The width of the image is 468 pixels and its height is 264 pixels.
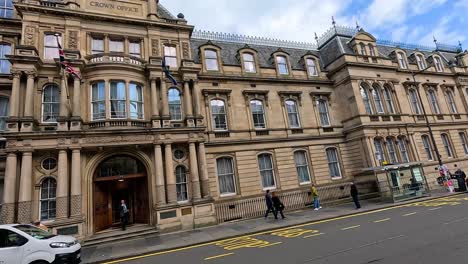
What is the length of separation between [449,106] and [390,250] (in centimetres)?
3145

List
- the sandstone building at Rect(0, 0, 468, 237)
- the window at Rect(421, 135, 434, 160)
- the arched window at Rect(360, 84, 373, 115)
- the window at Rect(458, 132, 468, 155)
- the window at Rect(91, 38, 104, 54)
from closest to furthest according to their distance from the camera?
the sandstone building at Rect(0, 0, 468, 237) < the window at Rect(91, 38, 104, 54) < the arched window at Rect(360, 84, 373, 115) < the window at Rect(421, 135, 434, 160) < the window at Rect(458, 132, 468, 155)

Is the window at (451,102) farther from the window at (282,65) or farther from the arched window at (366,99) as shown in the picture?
the window at (282,65)

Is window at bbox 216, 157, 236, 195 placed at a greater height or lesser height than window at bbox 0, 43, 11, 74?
Answer: lesser

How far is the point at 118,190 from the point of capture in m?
17.5

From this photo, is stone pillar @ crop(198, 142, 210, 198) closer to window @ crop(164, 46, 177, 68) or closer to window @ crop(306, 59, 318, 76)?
window @ crop(164, 46, 177, 68)

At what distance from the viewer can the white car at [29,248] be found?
7.70 meters

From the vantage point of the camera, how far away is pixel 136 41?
62.0ft

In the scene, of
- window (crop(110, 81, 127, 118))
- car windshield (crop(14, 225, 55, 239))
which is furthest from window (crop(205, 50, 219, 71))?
car windshield (crop(14, 225, 55, 239))

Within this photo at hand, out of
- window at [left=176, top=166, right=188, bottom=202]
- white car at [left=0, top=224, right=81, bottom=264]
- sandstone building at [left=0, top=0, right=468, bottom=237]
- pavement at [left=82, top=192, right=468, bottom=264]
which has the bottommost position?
pavement at [left=82, top=192, right=468, bottom=264]

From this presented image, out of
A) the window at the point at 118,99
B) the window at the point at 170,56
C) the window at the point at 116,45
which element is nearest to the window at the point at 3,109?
the window at the point at 118,99

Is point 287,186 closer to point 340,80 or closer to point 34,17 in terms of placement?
point 340,80

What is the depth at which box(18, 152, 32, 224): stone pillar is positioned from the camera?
13.1 m

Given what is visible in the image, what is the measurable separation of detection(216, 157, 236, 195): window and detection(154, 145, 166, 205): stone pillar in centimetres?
500

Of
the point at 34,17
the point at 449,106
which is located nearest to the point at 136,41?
the point at 34,17
